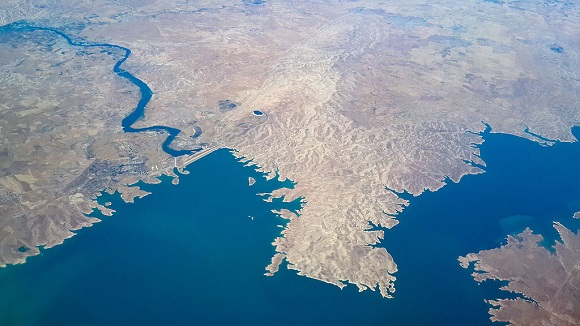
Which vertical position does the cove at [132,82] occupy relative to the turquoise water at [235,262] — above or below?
above

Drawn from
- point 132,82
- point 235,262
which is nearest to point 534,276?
point 235,262

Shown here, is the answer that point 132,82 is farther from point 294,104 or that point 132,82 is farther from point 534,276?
point 534,276

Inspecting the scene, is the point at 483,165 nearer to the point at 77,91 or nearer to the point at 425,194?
the point at 425,194

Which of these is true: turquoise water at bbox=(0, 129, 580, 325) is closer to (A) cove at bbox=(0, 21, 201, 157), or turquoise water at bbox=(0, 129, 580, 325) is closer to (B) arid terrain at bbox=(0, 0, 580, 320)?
(B) arid terrain at bbox=(0, 0, 580, 320)

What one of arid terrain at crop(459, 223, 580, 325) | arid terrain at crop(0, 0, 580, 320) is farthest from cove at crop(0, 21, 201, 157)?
arid terrain at crop(459, 223, 580, 325)

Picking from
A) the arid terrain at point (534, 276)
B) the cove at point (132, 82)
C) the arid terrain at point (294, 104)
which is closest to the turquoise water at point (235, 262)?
the arid terrain at point (534, 276)

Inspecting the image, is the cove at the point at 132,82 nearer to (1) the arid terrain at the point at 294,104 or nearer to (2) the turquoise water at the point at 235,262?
(1) the arid terrain at the point at 294,104

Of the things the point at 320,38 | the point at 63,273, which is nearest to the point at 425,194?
the point at 63,273
